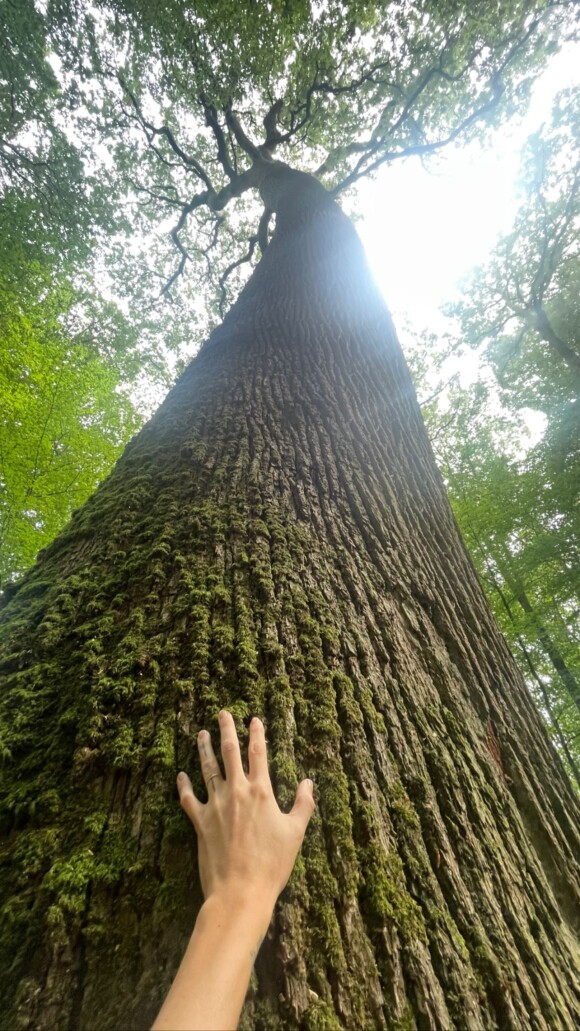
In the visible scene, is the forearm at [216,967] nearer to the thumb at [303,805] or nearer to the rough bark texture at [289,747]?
the rough bark texture at [289,747]

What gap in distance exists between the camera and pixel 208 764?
1.03 m

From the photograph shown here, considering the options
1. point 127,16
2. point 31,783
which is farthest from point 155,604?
point 127,16

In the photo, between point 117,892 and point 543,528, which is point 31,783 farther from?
point 543,528

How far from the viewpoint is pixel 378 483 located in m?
2.34

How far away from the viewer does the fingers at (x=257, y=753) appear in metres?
1.03

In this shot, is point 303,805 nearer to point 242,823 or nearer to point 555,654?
point 242,823

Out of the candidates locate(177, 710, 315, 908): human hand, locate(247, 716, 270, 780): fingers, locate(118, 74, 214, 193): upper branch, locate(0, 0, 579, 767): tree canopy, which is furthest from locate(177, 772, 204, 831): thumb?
locate(118, 74, 214, 193): upper branch

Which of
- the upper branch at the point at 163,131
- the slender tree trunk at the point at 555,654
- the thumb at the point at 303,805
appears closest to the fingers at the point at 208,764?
the thumb at the point at 303,805

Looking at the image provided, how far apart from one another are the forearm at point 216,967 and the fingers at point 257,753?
23 cm

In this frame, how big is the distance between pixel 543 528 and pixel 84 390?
899cm

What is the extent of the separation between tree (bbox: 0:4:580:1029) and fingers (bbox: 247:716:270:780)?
5cm

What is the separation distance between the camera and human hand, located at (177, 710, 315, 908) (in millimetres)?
866

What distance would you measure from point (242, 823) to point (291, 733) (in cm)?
26

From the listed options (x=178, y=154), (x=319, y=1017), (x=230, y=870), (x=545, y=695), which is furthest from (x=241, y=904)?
(x=545, y=695)
